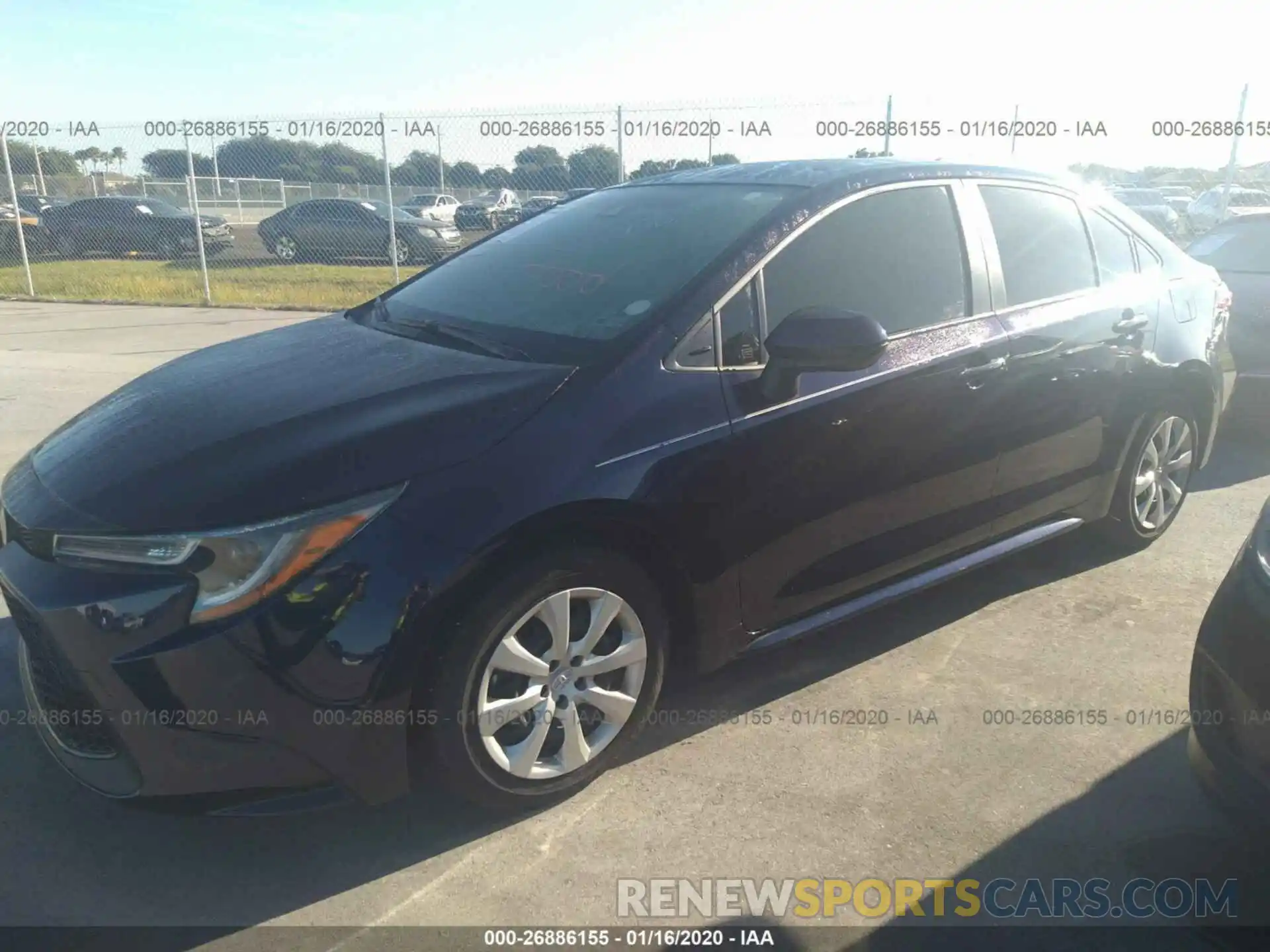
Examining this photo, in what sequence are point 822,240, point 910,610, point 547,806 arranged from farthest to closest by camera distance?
1. point 910,610
2. point 822,240
3. point 547,806

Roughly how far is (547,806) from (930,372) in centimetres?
181

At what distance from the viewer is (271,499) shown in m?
2.24

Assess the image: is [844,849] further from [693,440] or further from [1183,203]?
[1183,203]

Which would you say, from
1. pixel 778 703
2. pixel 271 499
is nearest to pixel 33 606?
pixel 271 499

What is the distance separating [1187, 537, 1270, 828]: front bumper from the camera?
84.1 inches

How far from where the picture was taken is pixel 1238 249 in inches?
263

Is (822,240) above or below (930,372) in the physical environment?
above

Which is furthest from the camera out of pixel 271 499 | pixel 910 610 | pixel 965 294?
pixel 910 610

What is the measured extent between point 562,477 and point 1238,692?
1636mm

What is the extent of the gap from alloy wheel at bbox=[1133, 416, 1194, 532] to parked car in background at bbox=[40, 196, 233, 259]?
20.1 m

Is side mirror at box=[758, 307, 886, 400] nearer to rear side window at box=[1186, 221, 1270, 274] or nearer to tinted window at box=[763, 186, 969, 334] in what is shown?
tinted window at box=[763, 186, 969, 334]

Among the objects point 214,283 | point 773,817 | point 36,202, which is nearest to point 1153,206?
point 214,283

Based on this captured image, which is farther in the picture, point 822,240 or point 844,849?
point 822,240

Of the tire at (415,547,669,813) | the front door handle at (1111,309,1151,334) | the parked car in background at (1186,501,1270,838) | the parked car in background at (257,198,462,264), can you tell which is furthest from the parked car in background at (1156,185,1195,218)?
→ the tire at (415,547,669,813)
